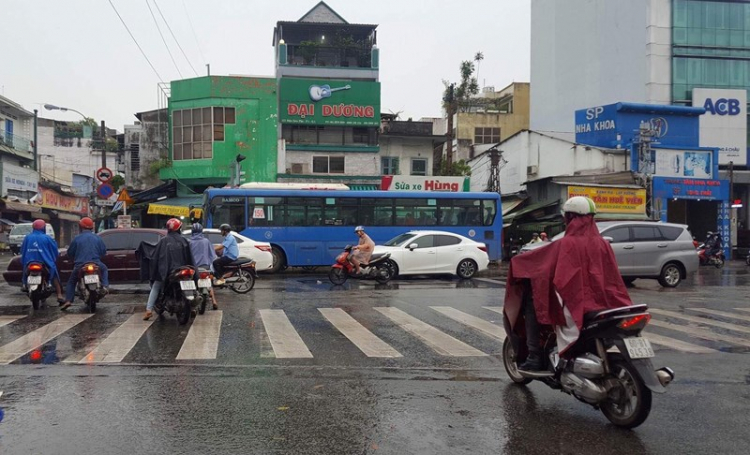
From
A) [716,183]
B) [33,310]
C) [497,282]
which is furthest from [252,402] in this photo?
[716,183]

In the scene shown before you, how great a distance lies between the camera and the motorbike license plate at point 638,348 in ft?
14.9

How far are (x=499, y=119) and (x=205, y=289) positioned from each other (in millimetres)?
49375

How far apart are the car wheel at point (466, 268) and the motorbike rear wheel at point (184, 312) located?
10806mm

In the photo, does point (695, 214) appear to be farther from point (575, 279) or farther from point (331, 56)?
point (575, 279)

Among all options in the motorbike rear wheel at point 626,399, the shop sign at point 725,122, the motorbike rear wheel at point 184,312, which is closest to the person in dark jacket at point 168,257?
the motorbike rear wheel at point 184,312

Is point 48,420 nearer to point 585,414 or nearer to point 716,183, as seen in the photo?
point 585,414

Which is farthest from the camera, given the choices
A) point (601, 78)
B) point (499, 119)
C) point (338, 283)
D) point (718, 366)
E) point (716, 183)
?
point (499, 119)

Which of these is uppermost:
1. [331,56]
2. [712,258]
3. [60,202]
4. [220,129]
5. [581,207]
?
[331,56]

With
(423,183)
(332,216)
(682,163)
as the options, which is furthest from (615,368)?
(682,163)

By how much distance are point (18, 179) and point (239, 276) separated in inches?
1466

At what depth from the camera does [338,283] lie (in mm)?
16859

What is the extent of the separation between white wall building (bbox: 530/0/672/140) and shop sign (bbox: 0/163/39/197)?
37.7 metres

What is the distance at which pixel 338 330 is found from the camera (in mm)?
9172

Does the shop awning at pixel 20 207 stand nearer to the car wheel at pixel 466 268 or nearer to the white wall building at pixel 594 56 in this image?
the car wheel at pixel 466 268
